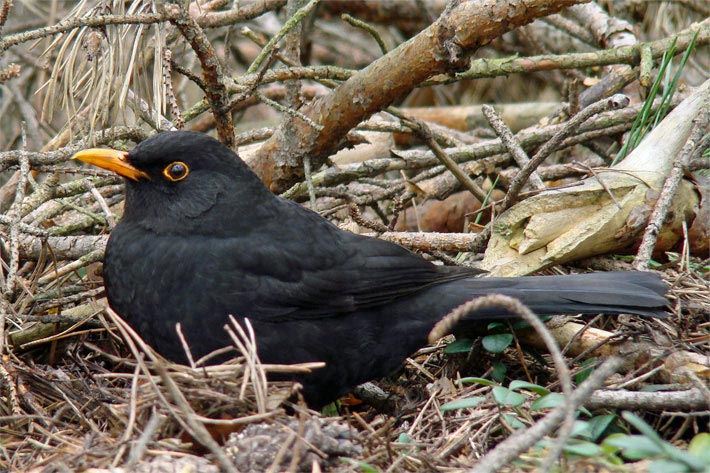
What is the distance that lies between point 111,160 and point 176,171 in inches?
10.8

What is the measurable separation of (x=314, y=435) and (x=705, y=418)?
1421mm

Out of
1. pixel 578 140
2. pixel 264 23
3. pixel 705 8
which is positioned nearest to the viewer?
pixel 578 140

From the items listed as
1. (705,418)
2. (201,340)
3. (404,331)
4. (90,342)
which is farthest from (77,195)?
(705,418)

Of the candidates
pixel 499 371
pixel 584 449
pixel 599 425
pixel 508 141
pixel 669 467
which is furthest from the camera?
pixel 508 141

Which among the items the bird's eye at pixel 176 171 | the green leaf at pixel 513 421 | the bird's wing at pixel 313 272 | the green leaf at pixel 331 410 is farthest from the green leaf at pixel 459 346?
the bird's eye at pixel 176 171

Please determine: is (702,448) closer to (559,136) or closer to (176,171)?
(559,136)

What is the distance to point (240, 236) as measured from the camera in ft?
13.1

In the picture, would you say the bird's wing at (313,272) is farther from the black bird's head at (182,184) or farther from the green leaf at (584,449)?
the green leaf at (584,449)

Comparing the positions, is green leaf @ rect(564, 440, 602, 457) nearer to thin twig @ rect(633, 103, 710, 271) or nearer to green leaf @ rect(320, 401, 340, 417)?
thin twig @ rect(633, 103, 710, 271)

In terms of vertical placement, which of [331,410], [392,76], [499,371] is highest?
[392,76]

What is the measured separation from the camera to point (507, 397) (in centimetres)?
308

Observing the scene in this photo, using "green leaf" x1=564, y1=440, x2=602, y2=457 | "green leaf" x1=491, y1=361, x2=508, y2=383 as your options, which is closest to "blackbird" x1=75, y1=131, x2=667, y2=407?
"green leaf" x1=491, y1=361, x2=508, y2=383

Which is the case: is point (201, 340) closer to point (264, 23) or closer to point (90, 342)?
point (90, 342)

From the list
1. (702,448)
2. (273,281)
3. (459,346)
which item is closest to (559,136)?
(459,346)
